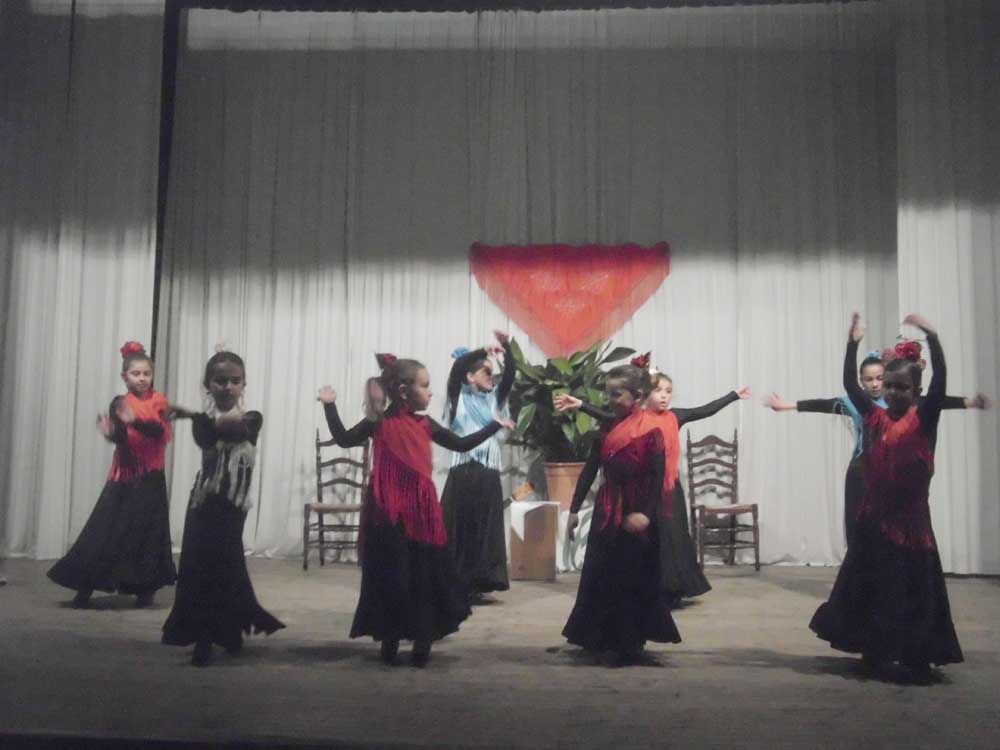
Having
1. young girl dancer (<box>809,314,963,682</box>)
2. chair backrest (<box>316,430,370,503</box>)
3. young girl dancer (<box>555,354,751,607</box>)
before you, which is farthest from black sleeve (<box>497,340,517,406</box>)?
chair backrest (<box>316,430,370,503</box>)

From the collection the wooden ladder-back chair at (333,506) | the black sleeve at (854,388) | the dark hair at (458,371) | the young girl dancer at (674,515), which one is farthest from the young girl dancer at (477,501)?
the black sleeve at (854,388)

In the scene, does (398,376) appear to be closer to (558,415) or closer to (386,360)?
(386,360)

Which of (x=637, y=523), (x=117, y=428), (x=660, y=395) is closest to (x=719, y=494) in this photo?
(x=660, y=395)

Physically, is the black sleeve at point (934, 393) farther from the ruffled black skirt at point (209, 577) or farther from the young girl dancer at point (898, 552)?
the ruffled black skirt at point (209, 577)

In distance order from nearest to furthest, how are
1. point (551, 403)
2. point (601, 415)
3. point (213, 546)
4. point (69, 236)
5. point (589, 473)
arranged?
point (213, 546) → point (589, 473) → point (601, 415) → point (551, 403) → point (69, 236)

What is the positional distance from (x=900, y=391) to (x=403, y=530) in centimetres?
185

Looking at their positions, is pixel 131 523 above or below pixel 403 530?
below

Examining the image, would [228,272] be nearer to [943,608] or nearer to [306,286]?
[306,286]

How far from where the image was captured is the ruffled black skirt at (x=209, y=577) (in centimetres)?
376

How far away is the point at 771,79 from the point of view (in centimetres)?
742

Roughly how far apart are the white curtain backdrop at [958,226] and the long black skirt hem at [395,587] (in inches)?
157

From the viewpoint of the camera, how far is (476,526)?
5641mm

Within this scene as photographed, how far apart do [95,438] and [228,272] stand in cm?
153

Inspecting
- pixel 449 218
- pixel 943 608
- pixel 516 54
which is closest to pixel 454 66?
pixel 516 54
